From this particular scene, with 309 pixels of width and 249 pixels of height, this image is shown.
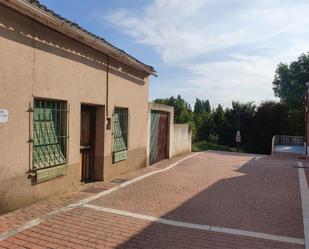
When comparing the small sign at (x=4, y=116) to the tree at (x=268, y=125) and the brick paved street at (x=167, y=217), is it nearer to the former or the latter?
the brick paved street at (x=167, y=217)

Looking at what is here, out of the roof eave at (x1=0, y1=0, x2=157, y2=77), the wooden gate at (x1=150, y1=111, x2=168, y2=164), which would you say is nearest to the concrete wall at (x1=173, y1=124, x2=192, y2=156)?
the wooden gate at (x1=150, y1=111, x2=168, y2=164)

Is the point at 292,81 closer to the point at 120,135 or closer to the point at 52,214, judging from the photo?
the point at 120,135

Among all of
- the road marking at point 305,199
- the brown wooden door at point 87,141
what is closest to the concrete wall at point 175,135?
A: the brown wooden door at point 87,141

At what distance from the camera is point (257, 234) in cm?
601

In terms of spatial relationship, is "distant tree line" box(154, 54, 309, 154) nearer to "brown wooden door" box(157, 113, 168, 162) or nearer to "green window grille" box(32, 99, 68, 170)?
"brown wooden door" box(157, 113, 168, 162)

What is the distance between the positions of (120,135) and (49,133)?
408 centimetres

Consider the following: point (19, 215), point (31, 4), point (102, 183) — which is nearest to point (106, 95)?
point (102, 183)

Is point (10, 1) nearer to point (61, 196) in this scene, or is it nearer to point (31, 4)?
point (31, 4)

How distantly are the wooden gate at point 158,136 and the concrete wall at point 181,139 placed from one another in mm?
1375

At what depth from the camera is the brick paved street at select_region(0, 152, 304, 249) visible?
543 cm

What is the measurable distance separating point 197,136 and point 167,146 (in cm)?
2647

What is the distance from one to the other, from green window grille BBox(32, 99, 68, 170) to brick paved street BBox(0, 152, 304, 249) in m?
0.84

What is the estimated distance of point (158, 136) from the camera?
15820 mm

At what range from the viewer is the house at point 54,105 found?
6.34 metres
